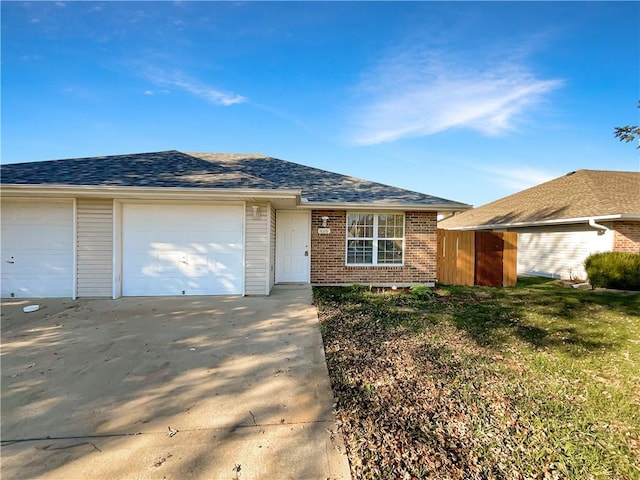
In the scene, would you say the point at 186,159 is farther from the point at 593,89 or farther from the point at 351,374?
the point at 593,89

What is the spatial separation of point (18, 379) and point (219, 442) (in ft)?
9.54

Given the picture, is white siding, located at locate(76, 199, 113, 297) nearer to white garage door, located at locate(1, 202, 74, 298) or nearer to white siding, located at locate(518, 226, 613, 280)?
white garage door, located at locate(1, 202, 74, 298)

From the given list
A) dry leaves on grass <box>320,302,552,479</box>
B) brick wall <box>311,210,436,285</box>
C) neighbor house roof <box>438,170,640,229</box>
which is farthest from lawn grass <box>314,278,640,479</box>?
neighbor house roof <box>438,170,640,229</box>

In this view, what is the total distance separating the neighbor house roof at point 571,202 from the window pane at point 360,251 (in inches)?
293

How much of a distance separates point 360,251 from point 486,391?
6342 millimetres

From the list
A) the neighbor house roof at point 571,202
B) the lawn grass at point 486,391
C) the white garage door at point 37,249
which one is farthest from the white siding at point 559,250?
the white garage door at point 37,249

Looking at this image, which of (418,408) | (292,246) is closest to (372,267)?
(292,246)

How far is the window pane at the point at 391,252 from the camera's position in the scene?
9.53 metres

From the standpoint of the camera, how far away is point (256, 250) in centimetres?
768

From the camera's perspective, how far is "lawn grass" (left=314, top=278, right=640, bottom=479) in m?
2.33

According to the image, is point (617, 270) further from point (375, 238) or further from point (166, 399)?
point (166, 399)

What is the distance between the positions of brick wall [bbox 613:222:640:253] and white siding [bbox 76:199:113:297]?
15.2 metres

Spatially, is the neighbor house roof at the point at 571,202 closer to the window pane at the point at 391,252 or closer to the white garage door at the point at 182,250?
the window pane at the point at 391,252

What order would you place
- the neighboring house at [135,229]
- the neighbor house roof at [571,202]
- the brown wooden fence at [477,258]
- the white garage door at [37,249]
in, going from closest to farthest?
the neighboring house at [135,229] < the white garage door at [37,249] < the brown wooden fence at [477,258] < the neighbor house roof at [571,202]
